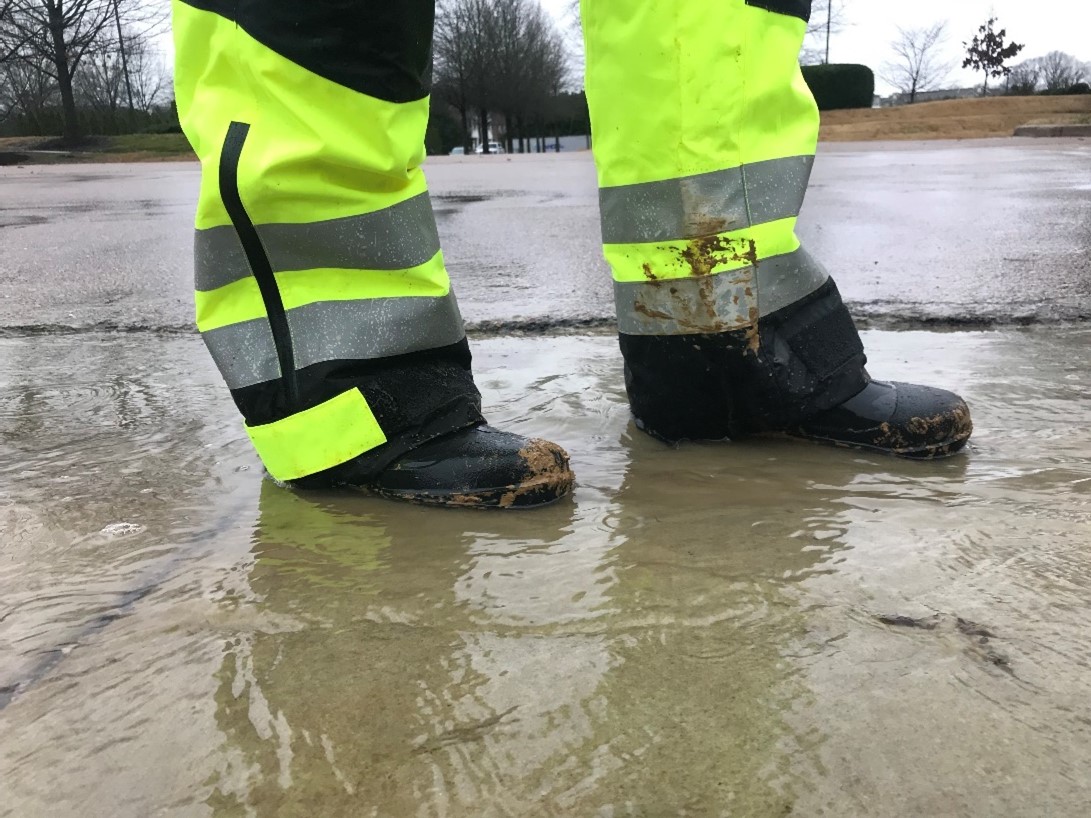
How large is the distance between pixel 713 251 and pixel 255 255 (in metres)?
0.63

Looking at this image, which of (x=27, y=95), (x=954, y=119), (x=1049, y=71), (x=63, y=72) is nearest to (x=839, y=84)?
(x=954, y=119)

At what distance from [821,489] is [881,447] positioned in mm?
198

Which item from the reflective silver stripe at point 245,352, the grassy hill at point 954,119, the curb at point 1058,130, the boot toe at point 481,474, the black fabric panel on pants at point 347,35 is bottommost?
the boot toe at point 481,474

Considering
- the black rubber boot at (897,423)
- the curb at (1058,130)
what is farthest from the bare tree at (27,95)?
the black rubber boot at (897,423)

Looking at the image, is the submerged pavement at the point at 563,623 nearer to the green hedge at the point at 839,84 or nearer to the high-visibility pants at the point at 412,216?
the high-visibility pants at the point at 412,216

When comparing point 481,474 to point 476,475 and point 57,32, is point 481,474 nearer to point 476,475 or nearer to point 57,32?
point 476,475

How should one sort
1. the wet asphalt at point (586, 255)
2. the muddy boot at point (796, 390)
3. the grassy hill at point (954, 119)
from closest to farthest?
the muddy boot at point (796, 390), the wet asphalt at point (586, 255), the grassy hill at point (954, 119)

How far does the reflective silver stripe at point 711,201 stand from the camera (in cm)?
126

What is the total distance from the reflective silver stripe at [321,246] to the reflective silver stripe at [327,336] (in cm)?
6

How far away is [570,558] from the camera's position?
1.00m

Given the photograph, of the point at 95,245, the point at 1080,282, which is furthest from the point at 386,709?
the point at 95,245

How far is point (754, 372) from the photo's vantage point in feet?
4.37

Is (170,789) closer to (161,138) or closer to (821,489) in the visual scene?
(821,489)

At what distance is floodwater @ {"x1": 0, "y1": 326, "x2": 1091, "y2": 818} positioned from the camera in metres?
0.64
